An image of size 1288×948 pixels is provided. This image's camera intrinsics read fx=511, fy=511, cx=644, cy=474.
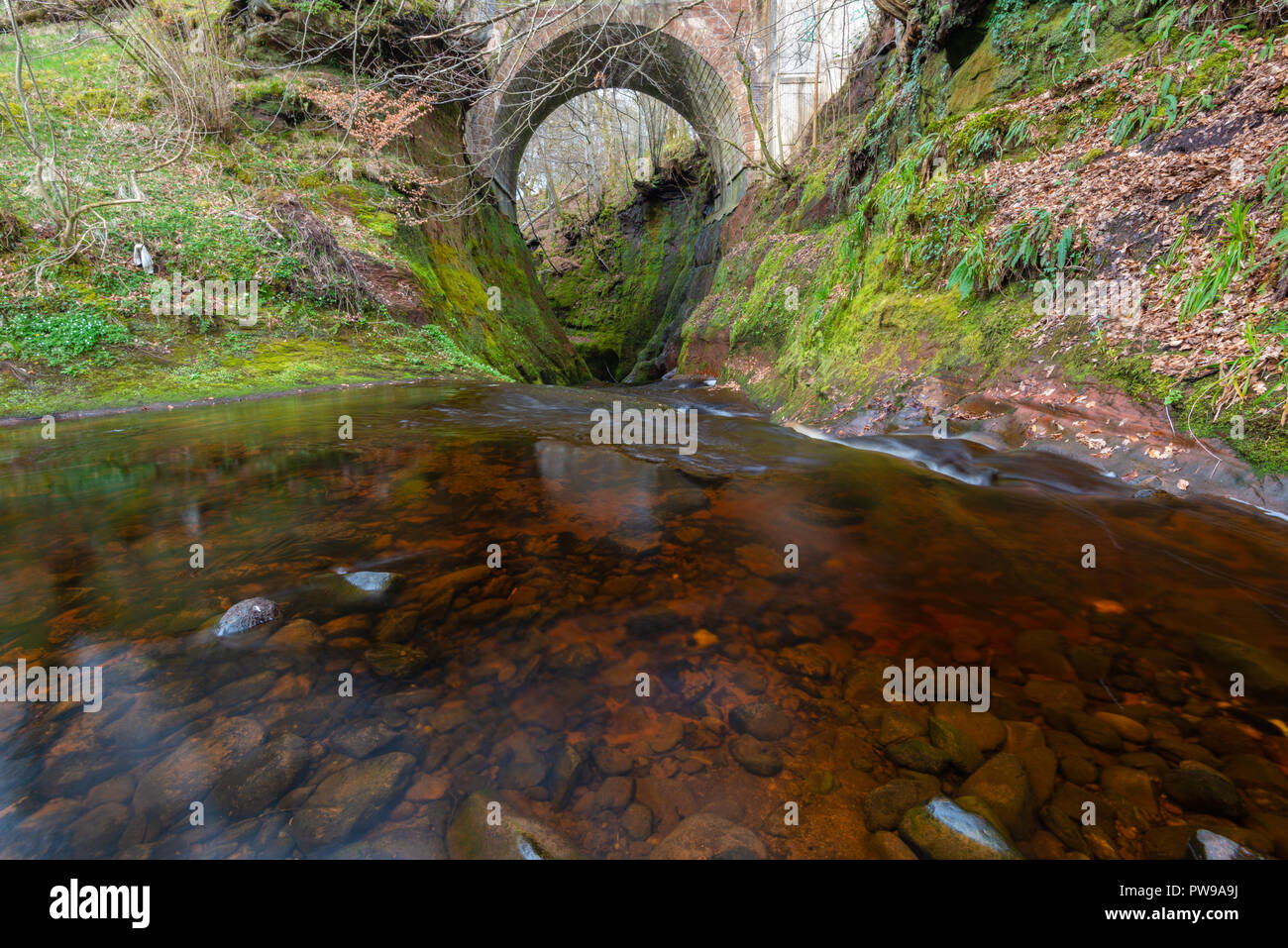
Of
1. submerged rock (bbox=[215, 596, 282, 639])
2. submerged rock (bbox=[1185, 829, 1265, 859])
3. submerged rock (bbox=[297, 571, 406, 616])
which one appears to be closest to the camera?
submerged rock (bbox=[1185, 829, 1265, 859])

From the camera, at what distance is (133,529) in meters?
2.81

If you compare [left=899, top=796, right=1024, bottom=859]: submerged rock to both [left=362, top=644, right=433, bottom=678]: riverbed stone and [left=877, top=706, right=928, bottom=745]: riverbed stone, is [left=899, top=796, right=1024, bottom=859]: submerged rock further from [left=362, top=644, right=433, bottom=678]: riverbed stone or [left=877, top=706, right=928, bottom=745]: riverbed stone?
[left=362, top=644, right=433, bottom=678]: riverbed stone

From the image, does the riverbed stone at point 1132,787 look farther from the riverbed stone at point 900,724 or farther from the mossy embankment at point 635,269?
the mossy embankment at point 635,269

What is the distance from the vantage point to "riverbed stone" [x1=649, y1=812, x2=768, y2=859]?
117cm

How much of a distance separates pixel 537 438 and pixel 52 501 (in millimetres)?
3342

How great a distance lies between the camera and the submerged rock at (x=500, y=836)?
3.81 feet

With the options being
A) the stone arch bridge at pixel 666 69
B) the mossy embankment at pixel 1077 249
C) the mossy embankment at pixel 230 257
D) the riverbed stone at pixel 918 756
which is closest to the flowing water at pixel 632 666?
the riverbed stone at pixel 918 756

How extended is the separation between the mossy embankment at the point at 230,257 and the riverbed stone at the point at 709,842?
22.1ft

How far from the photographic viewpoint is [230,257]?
29.3ft

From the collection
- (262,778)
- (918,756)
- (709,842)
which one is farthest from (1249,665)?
(262,778)

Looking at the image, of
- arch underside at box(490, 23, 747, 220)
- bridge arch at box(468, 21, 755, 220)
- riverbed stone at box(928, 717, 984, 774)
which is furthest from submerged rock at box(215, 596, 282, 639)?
arch underside at box(490, 23, 747, 220)
